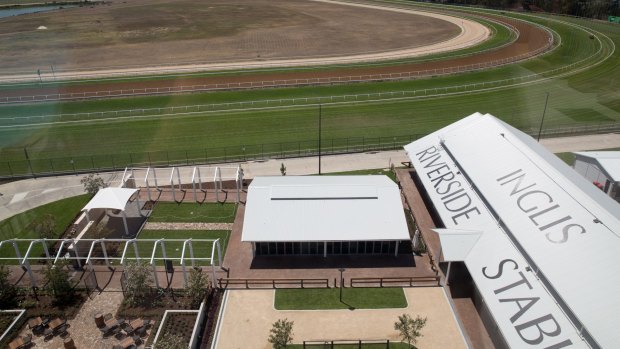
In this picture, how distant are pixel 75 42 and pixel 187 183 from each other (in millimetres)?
87121

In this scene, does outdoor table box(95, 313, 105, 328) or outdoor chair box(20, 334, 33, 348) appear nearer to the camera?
outdoor chair box(20, 334, 33, 348)

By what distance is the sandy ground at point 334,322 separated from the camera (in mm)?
27562

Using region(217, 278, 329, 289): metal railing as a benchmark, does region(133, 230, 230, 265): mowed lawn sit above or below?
above

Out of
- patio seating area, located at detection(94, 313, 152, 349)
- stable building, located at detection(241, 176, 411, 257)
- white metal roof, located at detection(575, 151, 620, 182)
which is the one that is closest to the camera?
patio seating area, located at detection(94, 313, 152, 349)

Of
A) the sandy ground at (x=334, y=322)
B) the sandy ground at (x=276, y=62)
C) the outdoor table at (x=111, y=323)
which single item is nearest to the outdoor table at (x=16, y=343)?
the outdoor table at (x=111, y=323)

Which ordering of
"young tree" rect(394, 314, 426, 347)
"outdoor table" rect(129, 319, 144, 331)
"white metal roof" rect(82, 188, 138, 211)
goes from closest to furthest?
"young tree" rect(394, 314, 426, 347) < "outdoor table" rect(129, 319, 144, 331) < "white metal roof" rect(82, 188, 138, 211)

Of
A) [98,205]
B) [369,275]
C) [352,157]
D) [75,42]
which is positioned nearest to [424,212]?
[369,275]

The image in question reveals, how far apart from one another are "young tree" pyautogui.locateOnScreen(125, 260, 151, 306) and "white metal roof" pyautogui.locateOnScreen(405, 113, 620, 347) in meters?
21.7

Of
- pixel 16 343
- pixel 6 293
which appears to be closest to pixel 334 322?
pixel 16 343

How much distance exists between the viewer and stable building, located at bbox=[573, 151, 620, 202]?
41.0m

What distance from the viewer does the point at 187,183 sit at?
46812 mm

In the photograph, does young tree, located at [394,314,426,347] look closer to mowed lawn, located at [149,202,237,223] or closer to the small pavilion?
mowed lawn, located at [149,202,237,223]

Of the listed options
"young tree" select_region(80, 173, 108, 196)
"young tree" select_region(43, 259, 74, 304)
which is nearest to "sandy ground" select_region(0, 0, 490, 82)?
"young tree" select_region(80, 173, 108, 196)

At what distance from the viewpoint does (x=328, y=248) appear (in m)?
35.3
